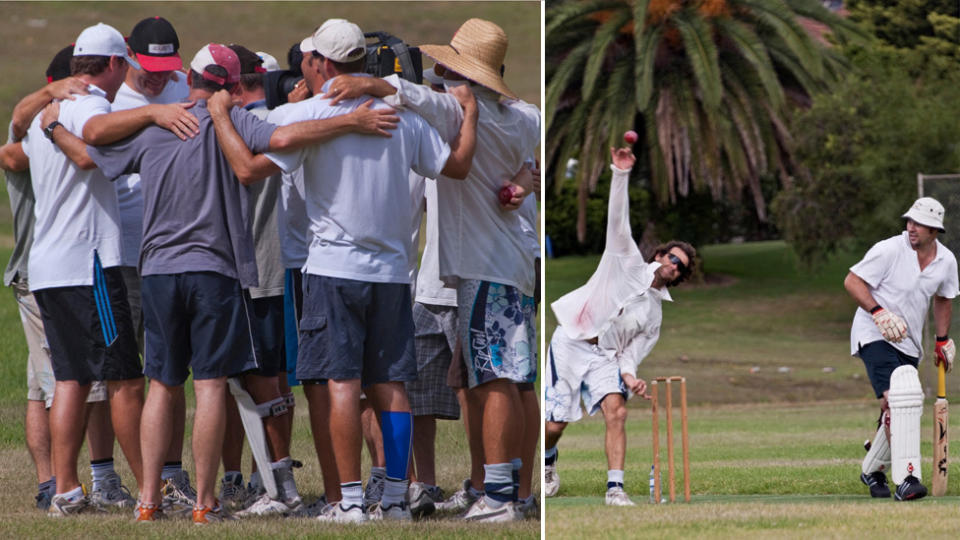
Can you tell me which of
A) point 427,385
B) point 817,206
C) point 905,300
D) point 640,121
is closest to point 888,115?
point 817,206

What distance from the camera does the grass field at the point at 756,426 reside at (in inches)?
303

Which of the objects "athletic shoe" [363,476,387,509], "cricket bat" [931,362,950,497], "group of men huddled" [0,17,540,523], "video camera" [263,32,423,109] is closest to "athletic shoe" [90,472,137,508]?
"group of men huddled" [0,17,540,523]

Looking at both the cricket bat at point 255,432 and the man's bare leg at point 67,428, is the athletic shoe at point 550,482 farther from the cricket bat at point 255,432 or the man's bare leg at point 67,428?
the man's bare leg at point 67,428

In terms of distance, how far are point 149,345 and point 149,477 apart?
0.61m

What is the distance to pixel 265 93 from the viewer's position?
328 inches

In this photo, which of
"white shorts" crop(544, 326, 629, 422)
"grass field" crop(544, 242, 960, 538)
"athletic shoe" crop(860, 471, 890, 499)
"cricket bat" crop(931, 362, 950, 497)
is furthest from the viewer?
"athletic shoe" crop(860, 471, 890, 499)

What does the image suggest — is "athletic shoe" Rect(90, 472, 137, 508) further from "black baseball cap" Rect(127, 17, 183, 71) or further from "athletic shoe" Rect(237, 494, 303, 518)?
"black baseball cap" Rect(127, 17, 183, 71)

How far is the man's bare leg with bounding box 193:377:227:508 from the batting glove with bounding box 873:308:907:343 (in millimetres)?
4316

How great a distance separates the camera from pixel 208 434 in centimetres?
716

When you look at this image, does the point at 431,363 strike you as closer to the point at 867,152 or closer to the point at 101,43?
the point at 101,43

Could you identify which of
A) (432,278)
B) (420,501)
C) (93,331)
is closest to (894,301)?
(432,278)

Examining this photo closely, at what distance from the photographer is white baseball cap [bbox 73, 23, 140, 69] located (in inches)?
303

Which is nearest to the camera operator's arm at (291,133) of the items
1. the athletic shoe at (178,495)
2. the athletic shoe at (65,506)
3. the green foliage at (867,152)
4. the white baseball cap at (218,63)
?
the white baseball cap at (218,63)

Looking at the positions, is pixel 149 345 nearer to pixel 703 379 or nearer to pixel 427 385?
pixel 427 385
